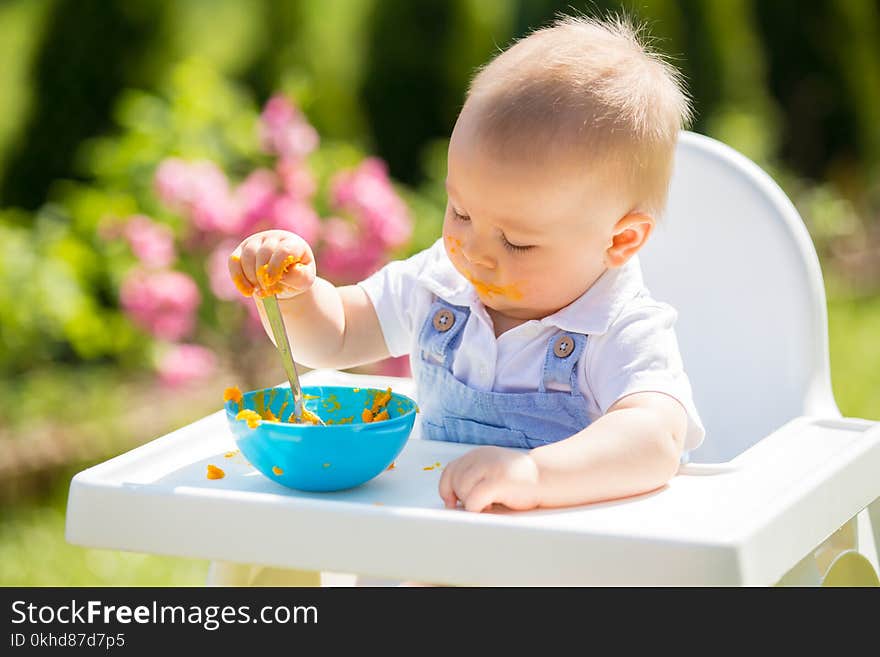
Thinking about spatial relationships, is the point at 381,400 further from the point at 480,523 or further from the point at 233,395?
the point at 480,523

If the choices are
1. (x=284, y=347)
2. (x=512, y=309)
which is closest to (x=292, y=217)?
(x=512, y=309)

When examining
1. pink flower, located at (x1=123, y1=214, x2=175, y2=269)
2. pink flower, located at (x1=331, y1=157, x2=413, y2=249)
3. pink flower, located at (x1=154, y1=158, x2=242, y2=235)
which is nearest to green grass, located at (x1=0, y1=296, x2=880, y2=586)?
pink flower, located at (x1=123, y1=214, x2=175, y2=269)

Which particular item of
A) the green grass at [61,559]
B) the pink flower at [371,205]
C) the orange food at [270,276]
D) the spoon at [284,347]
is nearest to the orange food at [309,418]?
the spoon at [284,347]

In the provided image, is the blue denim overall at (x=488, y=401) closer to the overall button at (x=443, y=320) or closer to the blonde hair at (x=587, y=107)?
the overall button at (x=443, y=320)

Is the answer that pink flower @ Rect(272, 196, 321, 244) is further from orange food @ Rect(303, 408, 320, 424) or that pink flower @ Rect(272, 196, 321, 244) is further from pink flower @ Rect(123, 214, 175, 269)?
orange food @ Rect(303, 408, 320, 424)

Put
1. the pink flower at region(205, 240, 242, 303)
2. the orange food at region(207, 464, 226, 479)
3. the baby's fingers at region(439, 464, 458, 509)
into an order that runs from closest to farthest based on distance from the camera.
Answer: the baby's fingers at region(439, 464, 458, 509) → the orange food at region(207, 464, 226, 479) → the pink flower at region(205, 240, 242, 303)

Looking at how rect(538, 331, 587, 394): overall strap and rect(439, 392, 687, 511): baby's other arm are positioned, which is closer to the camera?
rect(439, 392, 687, 511): baby's other arm

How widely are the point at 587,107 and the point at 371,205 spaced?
1.66 meters

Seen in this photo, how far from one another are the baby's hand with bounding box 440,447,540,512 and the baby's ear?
35 centimetres

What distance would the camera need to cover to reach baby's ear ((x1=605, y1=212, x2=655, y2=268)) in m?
1.46

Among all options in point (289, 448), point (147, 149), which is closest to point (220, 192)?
point (147, 149)

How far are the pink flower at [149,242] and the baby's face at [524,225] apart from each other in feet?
5.31

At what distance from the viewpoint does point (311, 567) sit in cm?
118

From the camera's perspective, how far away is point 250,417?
1.26m
